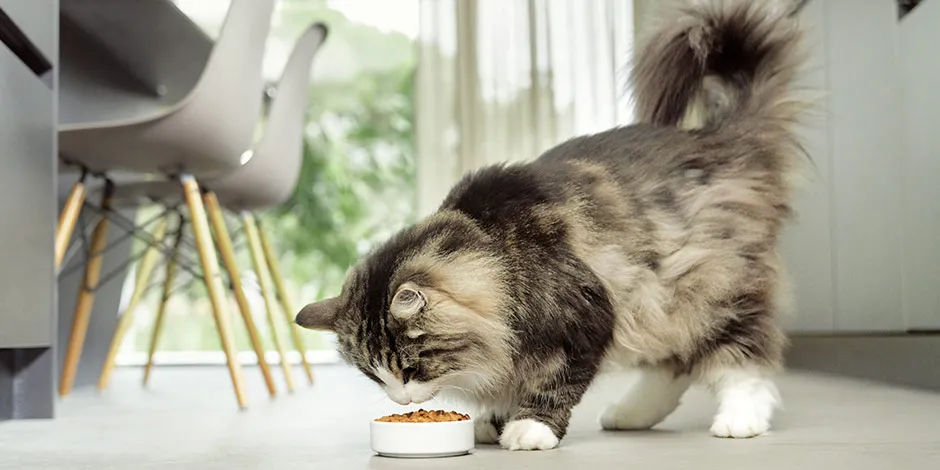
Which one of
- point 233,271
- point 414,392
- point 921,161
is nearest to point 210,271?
point 233,271

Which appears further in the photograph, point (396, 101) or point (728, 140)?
point (396, 101)

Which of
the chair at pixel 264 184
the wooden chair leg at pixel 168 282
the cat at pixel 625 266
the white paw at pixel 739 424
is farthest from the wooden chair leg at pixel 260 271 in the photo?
the white paw at pixel 739 424

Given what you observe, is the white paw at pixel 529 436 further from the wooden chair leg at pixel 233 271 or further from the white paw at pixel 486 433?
the wooden chair leg at pixel 233 271

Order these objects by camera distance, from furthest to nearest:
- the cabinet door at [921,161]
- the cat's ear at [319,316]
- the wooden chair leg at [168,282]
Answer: the wooden chair leg at [168,282]
the cabinet door at [921,161]
the cat's ear at [319,316]

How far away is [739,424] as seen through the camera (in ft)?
5.02

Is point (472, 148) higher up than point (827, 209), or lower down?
higher up

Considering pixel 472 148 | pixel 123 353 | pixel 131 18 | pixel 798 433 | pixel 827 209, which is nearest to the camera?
pixel 798 433

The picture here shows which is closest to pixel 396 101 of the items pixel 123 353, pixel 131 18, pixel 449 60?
pixel 449 60

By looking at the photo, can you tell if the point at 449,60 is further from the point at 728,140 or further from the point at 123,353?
the point at 728,140

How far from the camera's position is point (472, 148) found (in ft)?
15.2

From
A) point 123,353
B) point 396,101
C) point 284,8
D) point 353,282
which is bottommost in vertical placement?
point 123,353

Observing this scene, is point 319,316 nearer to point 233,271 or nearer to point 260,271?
point 233,271

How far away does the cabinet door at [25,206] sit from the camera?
1838mm

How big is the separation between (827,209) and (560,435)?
2237mm
